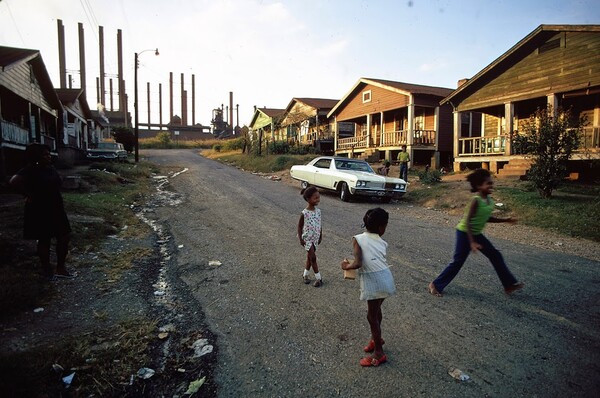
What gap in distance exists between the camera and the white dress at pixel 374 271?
282cm

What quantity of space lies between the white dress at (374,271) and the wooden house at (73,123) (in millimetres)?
23361

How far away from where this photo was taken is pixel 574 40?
1439 centimetres

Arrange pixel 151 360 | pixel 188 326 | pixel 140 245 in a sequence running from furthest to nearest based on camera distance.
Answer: pixel 140 245 < pixel 188 326 < pixel 151 360

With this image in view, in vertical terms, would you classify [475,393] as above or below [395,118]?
below

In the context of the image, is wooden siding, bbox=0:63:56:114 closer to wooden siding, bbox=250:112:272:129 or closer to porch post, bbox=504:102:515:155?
porch post, bbox=504:102:515:155

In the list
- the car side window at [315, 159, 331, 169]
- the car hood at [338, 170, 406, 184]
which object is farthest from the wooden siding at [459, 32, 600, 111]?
the car side window at [315, 159, 331, 169]

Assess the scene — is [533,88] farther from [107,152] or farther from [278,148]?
[107,152]

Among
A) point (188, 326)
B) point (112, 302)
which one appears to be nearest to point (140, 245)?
point (112, 302)

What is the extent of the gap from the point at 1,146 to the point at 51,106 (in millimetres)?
11199

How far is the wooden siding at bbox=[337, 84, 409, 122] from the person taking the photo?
76.7 ft

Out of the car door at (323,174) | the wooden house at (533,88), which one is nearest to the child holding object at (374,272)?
the car door at (323,174)

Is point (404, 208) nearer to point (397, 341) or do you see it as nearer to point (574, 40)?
point (397, 341)

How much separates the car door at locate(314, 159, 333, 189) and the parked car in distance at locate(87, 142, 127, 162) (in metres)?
15.7

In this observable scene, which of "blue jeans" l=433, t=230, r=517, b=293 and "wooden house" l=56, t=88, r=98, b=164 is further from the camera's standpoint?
"wooden house" l=56, t=88, r=98, b=164
